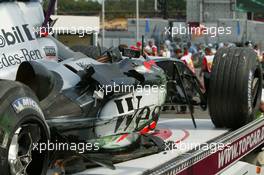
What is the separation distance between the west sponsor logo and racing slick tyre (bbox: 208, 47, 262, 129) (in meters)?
2.24

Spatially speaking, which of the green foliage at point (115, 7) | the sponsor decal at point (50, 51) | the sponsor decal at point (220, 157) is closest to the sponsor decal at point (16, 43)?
the sponsor decal at point (50, 51)

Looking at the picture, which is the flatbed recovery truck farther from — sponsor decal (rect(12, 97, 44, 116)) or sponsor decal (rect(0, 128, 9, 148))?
sponsor decal (rect(0, 128, 9, 148))

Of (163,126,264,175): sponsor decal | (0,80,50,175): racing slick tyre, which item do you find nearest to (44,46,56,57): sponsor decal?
(0,80,50,175): racing slick tyre

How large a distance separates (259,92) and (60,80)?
9.11 feet

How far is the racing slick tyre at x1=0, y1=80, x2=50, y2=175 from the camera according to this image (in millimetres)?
2340

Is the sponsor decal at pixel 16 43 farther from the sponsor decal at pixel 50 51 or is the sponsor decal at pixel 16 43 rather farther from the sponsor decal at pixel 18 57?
the sponsor decal at pixel 50 51

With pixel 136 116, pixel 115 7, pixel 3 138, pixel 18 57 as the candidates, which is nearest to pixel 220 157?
pixel 136 116

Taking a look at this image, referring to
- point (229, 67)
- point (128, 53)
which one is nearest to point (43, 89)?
point (128, 53)

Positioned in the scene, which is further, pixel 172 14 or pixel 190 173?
pixel 172 14

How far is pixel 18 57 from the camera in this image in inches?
121

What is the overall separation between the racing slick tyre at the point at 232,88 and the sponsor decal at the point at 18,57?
2.13m

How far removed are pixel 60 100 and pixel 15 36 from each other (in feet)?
1.47

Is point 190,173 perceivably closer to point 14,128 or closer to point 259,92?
point 14,128

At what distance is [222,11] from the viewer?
1553 inches
